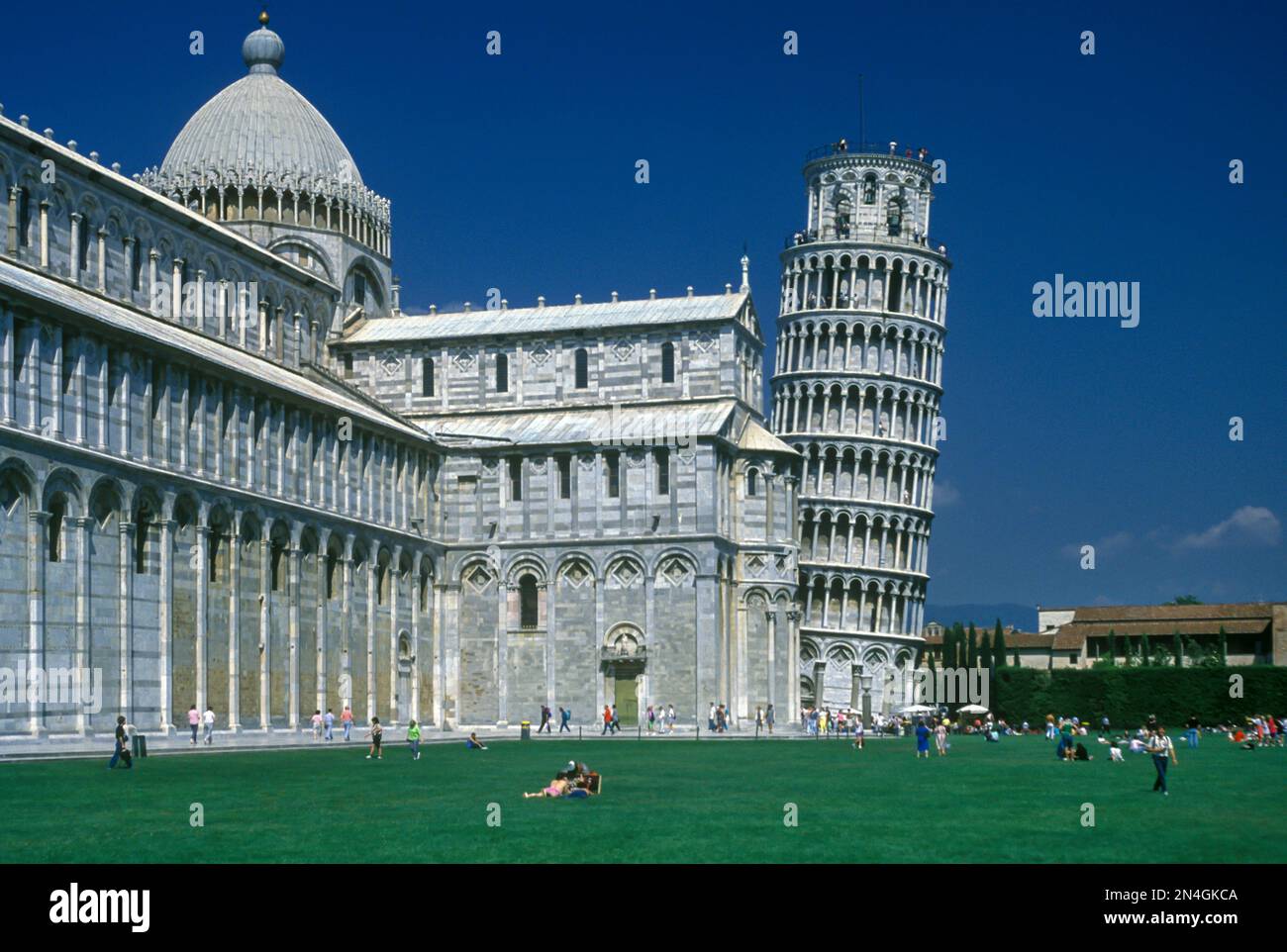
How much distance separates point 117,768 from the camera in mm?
37938

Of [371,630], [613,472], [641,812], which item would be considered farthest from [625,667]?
[641,812]

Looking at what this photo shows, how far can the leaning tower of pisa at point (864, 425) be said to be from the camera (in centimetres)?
10469

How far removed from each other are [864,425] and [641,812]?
263 feet

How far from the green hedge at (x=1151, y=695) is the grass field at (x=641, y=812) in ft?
141

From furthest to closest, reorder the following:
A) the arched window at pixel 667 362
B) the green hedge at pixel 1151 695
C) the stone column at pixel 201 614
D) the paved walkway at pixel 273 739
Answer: the green hedge at pixel 1151 695 < the arched window at pixel 667 362 < the stone column at pixel 201 614 < the paved walkway at pixel 273 739

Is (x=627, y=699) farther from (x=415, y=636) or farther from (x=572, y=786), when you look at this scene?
(x=572, y=786)

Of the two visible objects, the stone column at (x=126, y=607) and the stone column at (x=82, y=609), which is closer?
the stone column at (x=82, y=609)

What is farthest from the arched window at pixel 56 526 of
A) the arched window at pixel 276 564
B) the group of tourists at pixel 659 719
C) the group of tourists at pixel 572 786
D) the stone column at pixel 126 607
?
the group of tourists at pixel 659 719

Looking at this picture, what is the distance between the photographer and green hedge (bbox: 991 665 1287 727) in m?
85.7

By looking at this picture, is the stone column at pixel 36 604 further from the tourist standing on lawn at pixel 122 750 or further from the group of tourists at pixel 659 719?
the group of tourists at pixel 659 719

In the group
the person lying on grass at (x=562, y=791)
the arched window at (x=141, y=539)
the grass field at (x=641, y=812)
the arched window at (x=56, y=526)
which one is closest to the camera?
the grass field at (x=641, y=812)

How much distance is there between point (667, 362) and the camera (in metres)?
81.7

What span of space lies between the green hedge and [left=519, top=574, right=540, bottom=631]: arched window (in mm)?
26380

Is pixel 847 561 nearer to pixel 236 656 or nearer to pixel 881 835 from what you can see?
pixel 236 656
